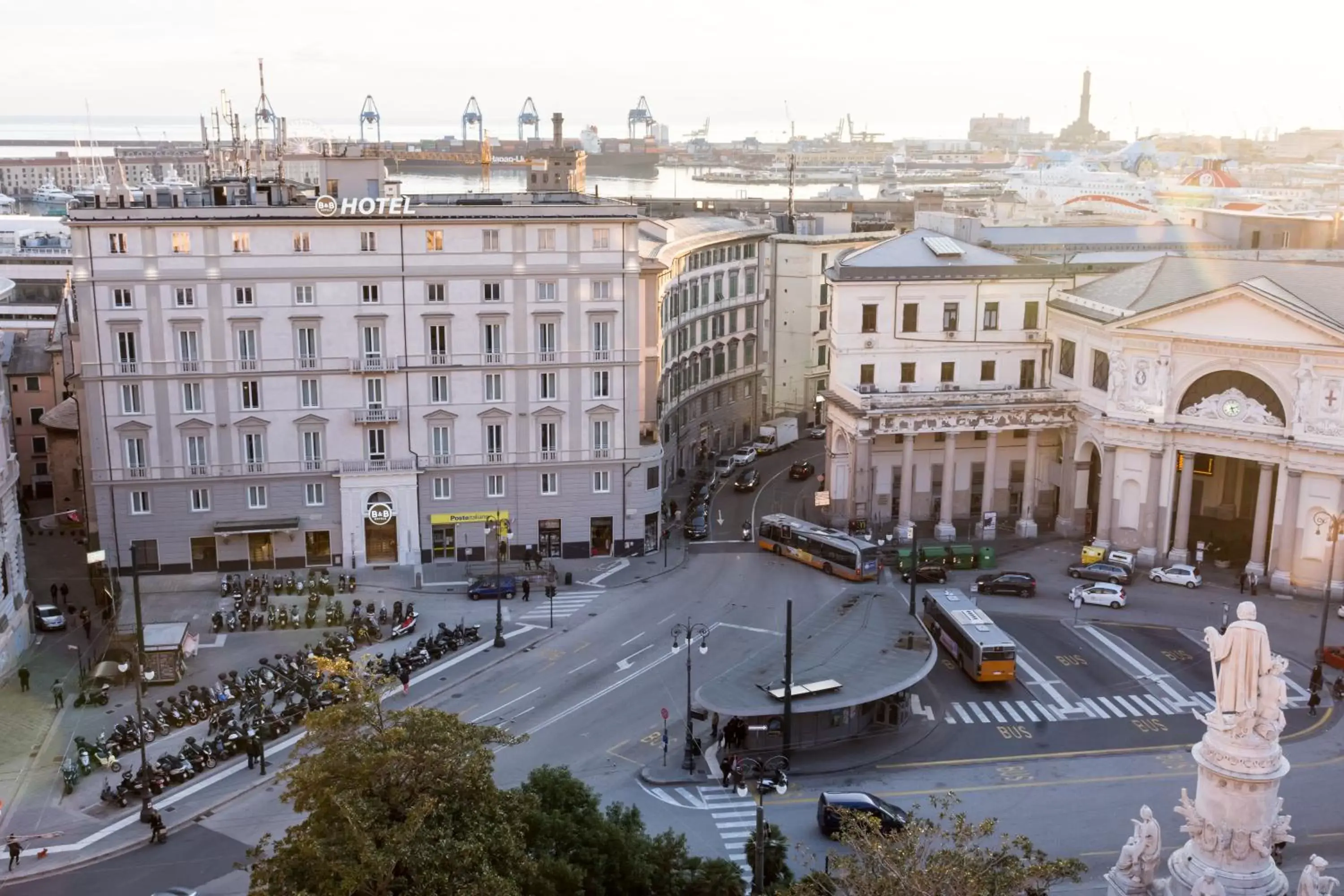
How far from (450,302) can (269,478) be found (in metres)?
14.5

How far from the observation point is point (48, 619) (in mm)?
69562

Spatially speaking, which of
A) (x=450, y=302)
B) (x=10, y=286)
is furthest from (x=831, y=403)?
(x=10, y=286)

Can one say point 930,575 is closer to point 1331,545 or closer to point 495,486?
point 1331,545

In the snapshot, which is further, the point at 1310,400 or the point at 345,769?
the point at 1310,400

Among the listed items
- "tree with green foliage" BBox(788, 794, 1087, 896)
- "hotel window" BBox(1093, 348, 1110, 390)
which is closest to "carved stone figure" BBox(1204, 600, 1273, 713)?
"tree with green foliage" BBox(788, 794, 1087, 896)

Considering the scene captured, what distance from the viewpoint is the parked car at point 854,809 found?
45969mm

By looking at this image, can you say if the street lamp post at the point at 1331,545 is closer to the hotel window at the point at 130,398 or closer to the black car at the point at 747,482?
the black car at the point at 747,482

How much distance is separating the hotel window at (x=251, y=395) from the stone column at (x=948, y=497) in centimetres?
4239

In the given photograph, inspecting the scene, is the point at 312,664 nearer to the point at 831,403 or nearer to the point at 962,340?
the point at 831,403

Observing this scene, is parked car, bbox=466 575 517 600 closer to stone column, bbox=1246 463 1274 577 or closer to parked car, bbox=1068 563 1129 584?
parked car, bbox=1068 563 1129 584

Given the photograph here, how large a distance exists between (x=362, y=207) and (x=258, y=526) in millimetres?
19122

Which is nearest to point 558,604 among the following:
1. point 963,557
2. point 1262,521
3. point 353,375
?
point 353,375

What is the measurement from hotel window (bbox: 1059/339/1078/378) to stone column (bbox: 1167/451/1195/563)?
33.8 ft

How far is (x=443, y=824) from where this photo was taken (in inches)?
1200
